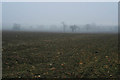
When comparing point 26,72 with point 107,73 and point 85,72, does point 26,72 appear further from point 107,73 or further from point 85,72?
point 107,73

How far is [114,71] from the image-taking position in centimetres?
787

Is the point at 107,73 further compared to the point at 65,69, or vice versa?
the point at 65,69

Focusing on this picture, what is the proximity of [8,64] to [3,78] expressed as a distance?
Result: 2.64m

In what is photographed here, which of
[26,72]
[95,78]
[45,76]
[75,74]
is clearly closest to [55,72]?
[45,76]

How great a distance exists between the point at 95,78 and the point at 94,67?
178 cm

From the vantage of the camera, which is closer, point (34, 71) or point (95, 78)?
point (95, 78)

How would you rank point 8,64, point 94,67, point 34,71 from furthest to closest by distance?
point 8,64 → point 94,67 → point 34,71

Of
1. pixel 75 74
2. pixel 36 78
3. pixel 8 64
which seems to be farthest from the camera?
pixel 8 64

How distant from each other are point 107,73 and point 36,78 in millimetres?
4820

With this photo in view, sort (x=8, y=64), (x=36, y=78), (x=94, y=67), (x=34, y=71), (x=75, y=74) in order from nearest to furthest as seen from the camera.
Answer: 1. (x=36, y=78)
2. (x=75, y=74)
3. (x=34, y=71)
4. (x=94, y=67)
5. (x=8, y=64)

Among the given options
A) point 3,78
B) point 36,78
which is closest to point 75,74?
point 36,78

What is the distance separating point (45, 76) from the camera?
7.16 meters

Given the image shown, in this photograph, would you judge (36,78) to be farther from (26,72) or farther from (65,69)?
(65,69)

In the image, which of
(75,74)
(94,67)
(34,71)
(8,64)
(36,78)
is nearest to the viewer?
(36,78)
